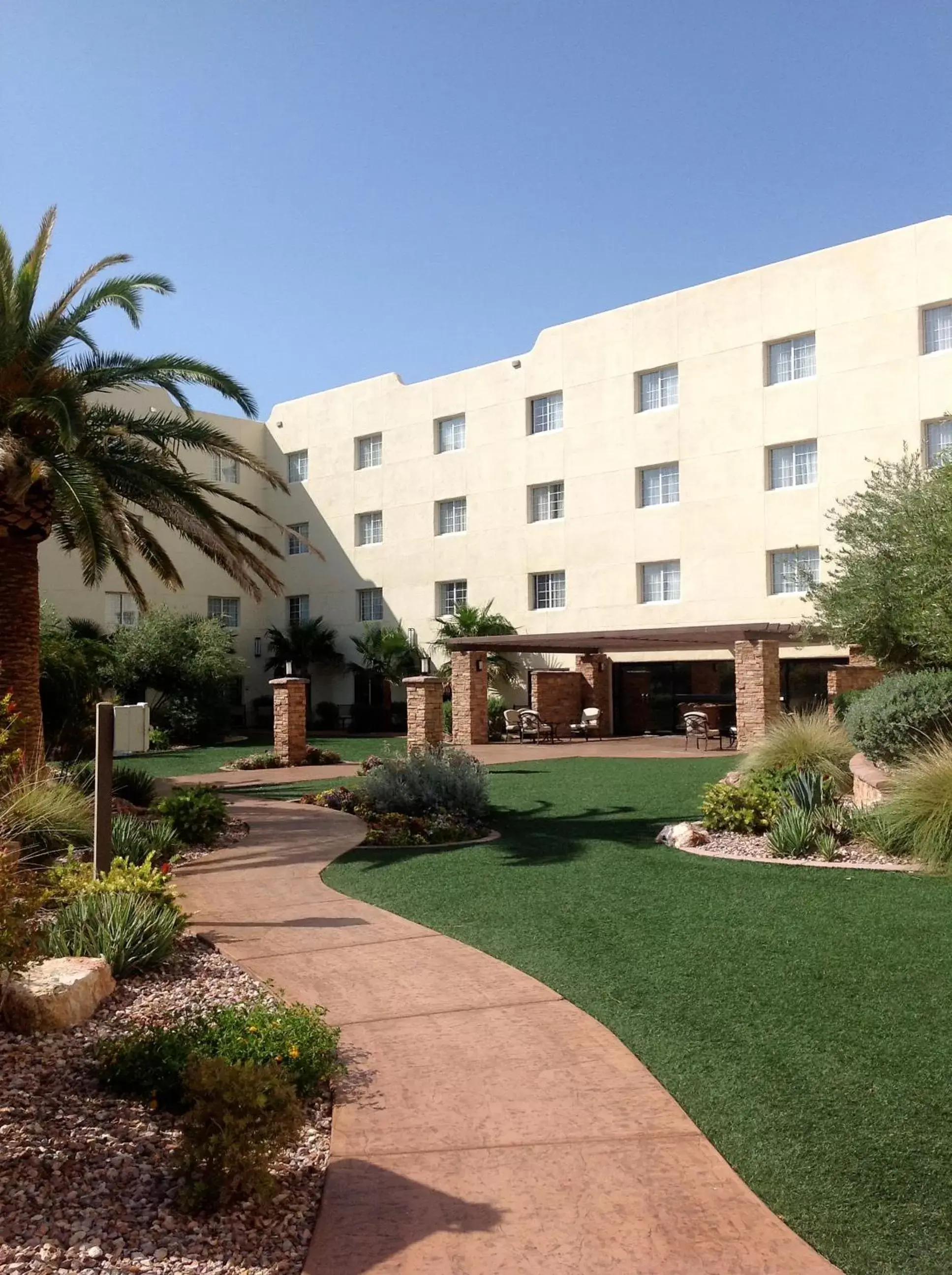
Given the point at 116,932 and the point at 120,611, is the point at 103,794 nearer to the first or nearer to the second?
the point at 116,932

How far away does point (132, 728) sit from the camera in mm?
17047

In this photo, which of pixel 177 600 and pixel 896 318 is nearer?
pixel 896 318

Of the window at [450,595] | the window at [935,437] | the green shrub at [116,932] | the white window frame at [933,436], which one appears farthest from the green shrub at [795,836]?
the window at [450,595]

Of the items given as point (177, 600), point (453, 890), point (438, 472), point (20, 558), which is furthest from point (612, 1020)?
point (177, 600)

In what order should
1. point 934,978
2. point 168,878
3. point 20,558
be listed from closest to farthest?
point 934,978 → point 168,878 → point 20,558

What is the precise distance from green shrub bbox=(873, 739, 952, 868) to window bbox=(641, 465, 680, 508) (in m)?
22.3

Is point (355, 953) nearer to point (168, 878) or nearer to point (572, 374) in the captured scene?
point (168, 878)

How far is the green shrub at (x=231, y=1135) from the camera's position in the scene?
12.1ft

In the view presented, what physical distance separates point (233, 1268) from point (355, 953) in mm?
3638

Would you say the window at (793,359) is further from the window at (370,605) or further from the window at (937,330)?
the window at (370,605)

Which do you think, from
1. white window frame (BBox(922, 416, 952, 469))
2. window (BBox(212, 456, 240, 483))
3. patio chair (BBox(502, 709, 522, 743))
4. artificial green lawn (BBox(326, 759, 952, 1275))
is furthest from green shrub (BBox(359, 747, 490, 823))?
window (BBox(212, 456, 240, 483))

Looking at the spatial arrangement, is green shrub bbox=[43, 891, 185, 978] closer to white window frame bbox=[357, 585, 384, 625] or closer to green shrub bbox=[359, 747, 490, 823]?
green shrub bbox=[359, 747, 490, 823]

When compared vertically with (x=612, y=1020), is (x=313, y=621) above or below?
above

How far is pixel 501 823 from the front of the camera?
12648 mm
